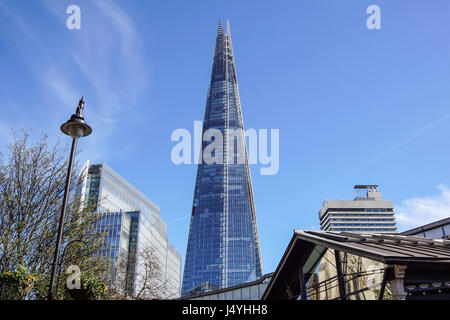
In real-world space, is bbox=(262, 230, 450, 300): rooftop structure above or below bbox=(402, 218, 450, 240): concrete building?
below

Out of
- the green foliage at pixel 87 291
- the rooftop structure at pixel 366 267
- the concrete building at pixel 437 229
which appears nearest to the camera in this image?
the rooftop structure at pixel 366 267

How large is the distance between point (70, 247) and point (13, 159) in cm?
539

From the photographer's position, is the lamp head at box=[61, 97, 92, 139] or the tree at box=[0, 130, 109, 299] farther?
the tree at box=[0, 130, 109, 299]

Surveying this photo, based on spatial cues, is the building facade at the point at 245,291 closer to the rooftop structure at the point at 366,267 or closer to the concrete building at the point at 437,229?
the concrete building at the point at 437,229

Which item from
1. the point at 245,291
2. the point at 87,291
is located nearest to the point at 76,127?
the point at 87,291

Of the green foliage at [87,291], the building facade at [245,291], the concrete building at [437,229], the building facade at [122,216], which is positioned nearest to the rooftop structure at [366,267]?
the green foliage at [87,291]

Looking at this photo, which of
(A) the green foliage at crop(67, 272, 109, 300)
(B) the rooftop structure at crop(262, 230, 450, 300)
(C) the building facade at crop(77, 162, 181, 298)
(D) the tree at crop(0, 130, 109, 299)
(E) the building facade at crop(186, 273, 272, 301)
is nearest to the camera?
(B) the rooftop structure at crop(262, 230, 450, 300)

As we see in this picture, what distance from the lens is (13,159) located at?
1927 centimetres

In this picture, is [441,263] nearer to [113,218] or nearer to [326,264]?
[326,264]

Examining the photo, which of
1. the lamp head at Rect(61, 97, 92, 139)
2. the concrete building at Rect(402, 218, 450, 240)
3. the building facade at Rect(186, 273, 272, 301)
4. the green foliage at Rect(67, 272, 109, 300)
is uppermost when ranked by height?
the concrete building at Rect(402, 218, 450, 240)

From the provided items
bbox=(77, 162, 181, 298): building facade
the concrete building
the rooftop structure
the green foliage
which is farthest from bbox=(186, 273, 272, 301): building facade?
bbox=(77, 162, 181, 298): building facade

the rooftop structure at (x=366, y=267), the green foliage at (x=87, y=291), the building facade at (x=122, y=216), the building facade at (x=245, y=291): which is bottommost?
the green foliage at (x=87, y=291)

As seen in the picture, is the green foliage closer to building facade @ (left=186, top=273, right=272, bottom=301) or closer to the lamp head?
the lamp head
